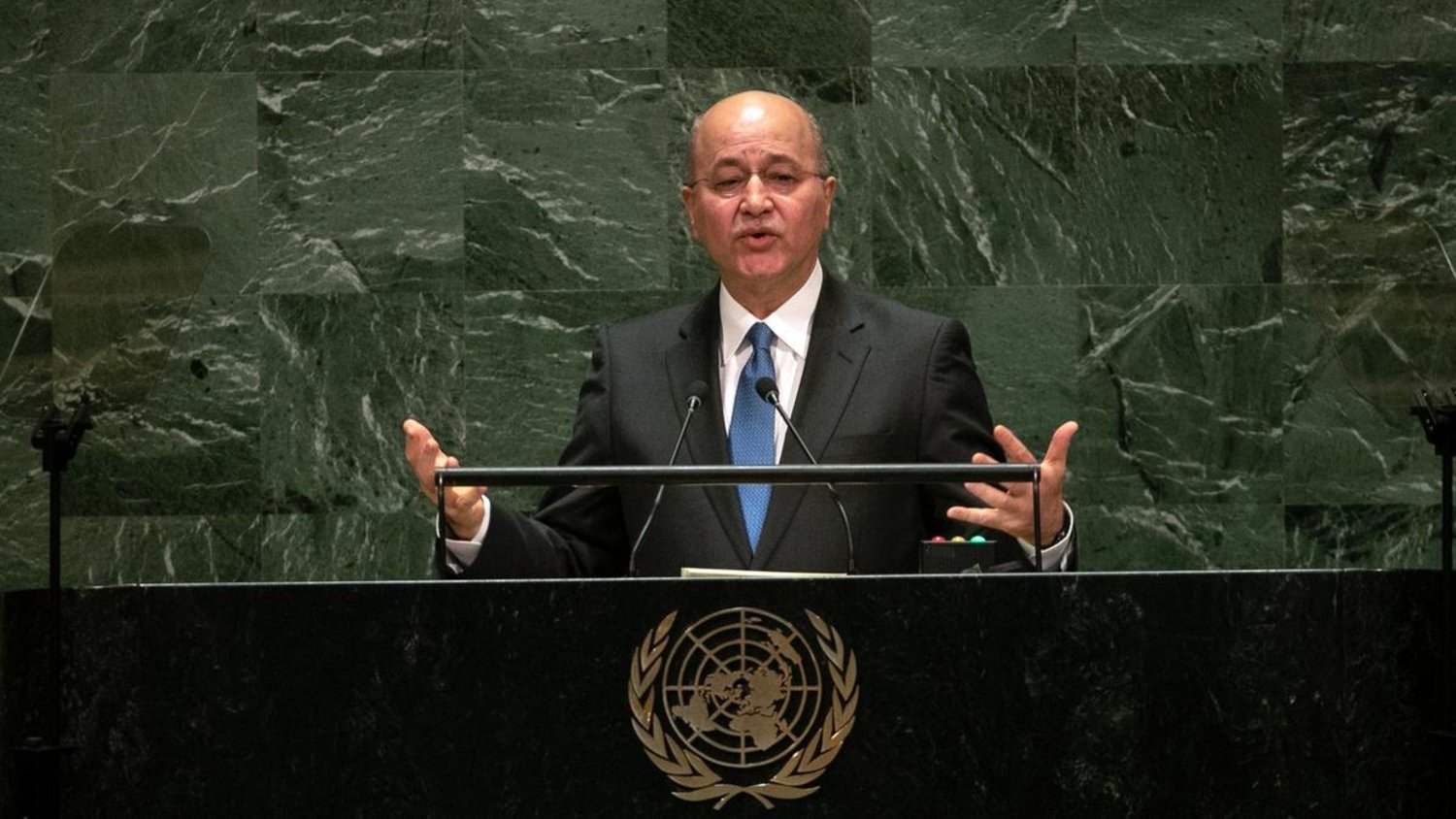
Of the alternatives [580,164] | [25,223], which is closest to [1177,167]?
[580,164]

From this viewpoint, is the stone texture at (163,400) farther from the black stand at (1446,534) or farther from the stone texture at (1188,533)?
the black stand at (1446,534)

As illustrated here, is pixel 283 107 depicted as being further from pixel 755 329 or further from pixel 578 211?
pixel 755 329

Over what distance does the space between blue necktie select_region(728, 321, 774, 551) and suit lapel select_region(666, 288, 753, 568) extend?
25mm

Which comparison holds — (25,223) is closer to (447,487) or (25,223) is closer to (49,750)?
(447,487)

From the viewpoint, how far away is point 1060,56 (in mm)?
5496

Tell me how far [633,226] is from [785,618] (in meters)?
3.13

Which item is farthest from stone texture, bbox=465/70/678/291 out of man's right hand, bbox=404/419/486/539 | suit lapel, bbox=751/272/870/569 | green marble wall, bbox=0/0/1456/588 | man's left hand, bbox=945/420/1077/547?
man's left hand, bbox=945/420/1077/547

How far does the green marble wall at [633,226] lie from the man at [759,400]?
148cm

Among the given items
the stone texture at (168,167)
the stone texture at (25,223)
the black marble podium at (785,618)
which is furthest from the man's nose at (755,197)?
the stone texture at (25,223)

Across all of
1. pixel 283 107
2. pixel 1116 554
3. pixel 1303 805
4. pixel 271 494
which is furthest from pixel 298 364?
pixel 1303 805

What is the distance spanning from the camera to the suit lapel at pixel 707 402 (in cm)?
367

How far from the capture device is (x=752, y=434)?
3.78 metres

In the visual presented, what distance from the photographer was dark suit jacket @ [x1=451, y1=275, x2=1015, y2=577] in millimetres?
3658

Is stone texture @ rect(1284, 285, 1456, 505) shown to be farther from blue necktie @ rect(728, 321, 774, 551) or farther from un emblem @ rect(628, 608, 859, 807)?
un emblem @ rect(628, 608, 859, 807)
